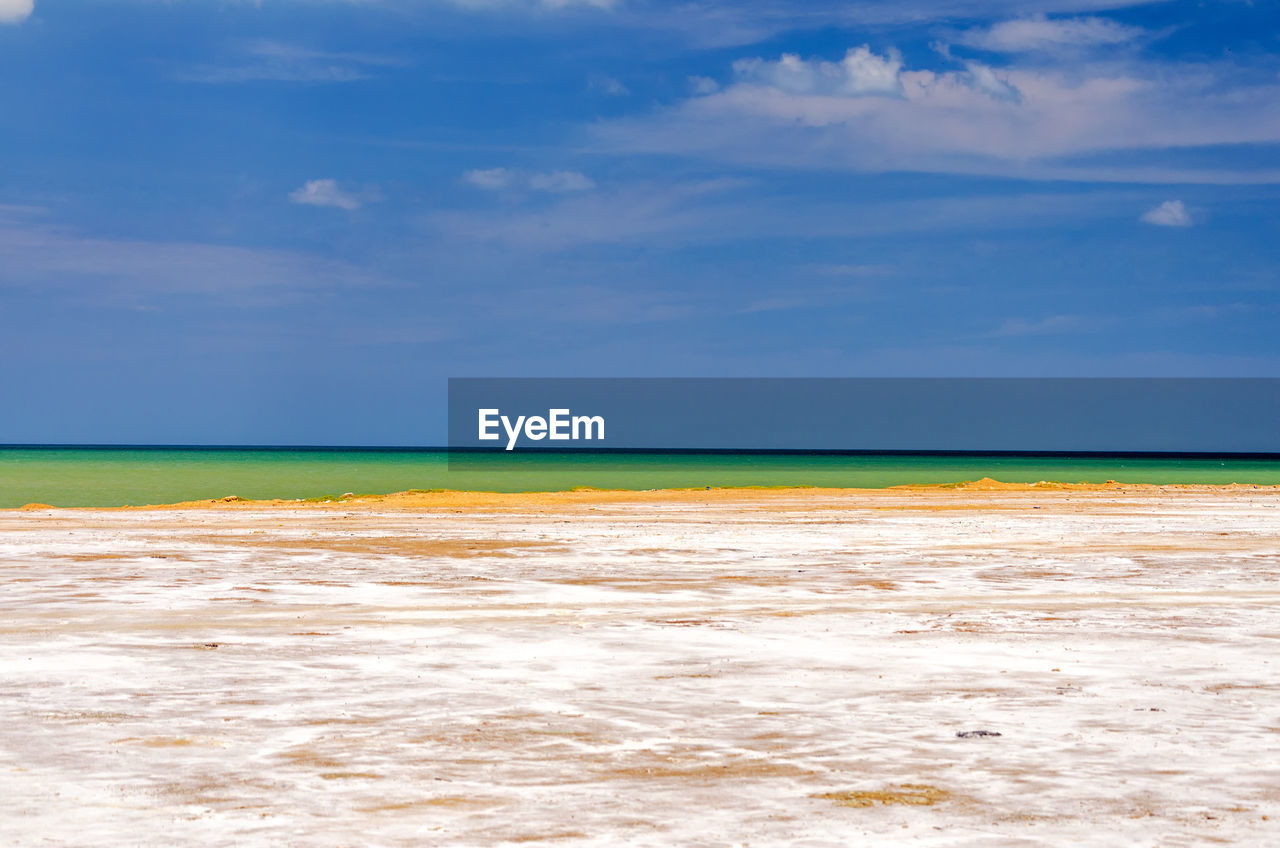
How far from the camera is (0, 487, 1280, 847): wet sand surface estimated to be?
5.68 meters

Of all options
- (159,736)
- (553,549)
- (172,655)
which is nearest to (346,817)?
(159,736)

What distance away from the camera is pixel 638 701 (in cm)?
812

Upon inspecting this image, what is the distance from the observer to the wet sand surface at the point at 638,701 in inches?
223

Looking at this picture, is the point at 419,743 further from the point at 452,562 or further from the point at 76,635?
the point at 452,562

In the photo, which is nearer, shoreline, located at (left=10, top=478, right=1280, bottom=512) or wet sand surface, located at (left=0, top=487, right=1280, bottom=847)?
wet sand surface, located at (left=0, top=487, right=1280, bottom=847)

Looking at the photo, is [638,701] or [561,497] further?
[561,497]

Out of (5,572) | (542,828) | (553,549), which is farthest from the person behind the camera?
(553,549)

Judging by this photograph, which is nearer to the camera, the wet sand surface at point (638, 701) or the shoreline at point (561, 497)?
the wet sand surface at point (638, 701)

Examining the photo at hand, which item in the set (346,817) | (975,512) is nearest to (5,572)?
(346,817)

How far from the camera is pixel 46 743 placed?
692cm

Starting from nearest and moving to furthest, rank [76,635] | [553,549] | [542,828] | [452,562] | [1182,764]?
[542,828], [1182,764], [76,635], [452,562], [553,549]

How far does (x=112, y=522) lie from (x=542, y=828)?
906 inches

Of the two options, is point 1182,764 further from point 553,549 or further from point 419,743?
point 553,549

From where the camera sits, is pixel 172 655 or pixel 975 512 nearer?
pixel 172 655
